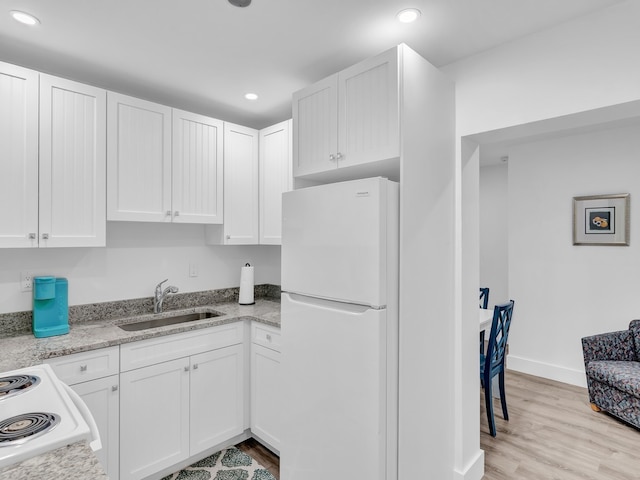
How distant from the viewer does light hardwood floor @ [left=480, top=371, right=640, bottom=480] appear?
2330mm

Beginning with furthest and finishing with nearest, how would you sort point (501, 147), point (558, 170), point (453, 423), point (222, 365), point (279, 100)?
1. point (501, 147)
2. point (558, 170)
3. point (279, 100)
4. point (222, 365)
5. point (453, 423)

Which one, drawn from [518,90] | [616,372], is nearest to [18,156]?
[518,90]

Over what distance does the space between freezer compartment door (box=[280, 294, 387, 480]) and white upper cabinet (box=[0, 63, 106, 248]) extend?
1345 mm

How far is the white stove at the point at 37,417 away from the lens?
0.91 meters

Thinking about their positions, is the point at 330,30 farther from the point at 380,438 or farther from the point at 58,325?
the point at 58,325

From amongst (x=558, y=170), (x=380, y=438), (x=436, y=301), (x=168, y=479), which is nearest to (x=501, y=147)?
(x=558, y=170)

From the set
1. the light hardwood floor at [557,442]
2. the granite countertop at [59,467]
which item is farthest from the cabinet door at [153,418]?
the light hardwood floor at [557,442]

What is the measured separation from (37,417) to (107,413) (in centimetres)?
107

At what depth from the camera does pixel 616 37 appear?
5.19ft

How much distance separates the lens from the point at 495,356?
286 cm

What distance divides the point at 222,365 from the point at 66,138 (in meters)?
1.72

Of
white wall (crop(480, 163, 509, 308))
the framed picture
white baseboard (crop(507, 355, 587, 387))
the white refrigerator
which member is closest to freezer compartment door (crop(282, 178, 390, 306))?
the white refrigerator

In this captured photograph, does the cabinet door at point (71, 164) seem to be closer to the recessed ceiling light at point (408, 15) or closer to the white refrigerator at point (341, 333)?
the white refrigerator at point (341, 333)

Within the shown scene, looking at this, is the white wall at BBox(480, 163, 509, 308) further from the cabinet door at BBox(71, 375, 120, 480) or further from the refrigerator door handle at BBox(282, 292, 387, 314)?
the cabinet door at BBox(71, 375, 120, 480)
